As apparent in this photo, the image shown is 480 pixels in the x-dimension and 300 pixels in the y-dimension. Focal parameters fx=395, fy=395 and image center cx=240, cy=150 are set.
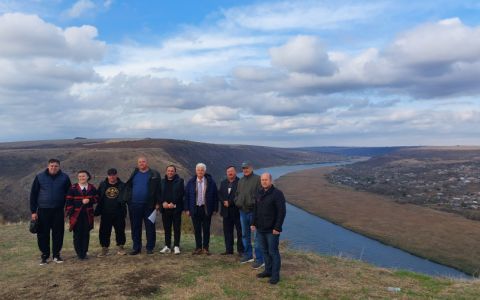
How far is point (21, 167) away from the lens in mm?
80812

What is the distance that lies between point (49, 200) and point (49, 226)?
0.73 m

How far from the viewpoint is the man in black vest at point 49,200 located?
996 centimetres

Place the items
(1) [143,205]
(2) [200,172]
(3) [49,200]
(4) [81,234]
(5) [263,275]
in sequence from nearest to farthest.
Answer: (5) [263,275] < (3) [49,200] < (4) [81,234] < (2) [200,172] < (1) [143,205]

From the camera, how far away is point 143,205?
1084 cm

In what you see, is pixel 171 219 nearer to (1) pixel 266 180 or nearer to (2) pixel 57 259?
(2) pixel 57 259

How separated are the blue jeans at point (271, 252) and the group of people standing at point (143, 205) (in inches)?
1.0

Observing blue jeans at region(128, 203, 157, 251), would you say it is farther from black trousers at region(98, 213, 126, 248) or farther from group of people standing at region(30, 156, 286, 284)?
black trousers at region(98, 213, 126, 248)

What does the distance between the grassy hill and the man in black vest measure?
99cm

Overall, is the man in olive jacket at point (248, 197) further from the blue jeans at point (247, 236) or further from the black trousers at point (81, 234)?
the black trousers at point (81, 234)

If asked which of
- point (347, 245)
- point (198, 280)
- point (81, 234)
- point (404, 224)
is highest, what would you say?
point (81, 234)

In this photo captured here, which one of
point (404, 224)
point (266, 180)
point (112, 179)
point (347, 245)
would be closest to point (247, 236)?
point (266, 180)

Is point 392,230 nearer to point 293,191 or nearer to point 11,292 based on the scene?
point 293,191

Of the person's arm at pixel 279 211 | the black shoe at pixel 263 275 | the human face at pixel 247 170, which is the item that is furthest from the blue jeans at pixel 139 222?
the person's arm at pixel 279 211

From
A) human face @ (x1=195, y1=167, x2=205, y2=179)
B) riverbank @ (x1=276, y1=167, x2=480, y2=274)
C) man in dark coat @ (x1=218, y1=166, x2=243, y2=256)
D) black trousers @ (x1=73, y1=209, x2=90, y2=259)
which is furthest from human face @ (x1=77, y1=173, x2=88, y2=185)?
riverbank @ (x1=276, y1=167, x2=480, y2=274)
